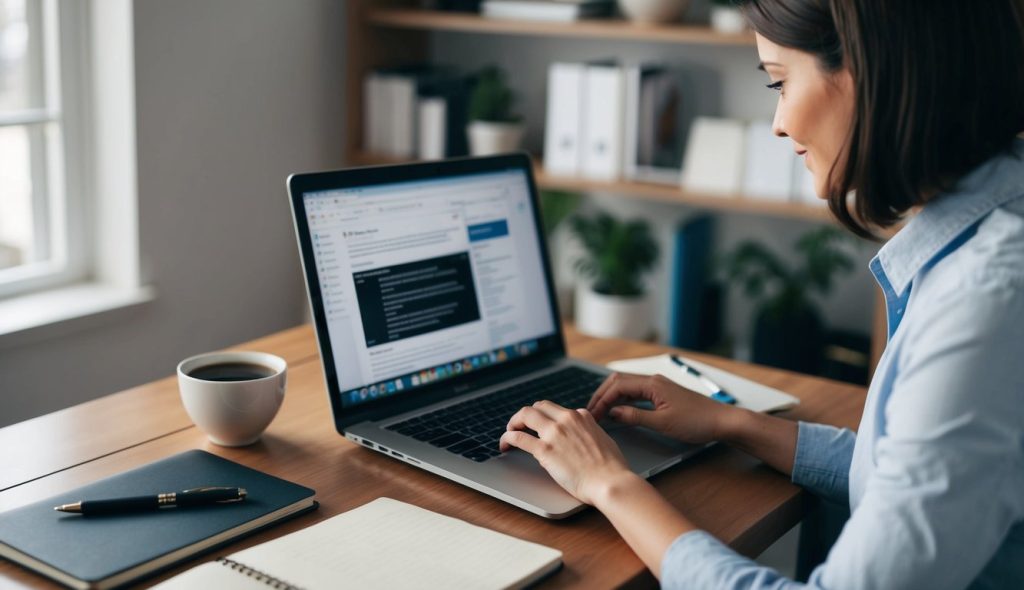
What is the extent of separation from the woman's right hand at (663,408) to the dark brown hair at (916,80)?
334 millimetres

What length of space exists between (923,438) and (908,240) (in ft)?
0.74

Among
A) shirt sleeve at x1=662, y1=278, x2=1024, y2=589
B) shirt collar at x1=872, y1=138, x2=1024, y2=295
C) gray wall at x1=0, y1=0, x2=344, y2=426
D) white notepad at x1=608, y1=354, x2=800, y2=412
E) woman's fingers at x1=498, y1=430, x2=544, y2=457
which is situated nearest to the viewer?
shirt sleeve at x1=662, y1=278, x2=1024, y2=589

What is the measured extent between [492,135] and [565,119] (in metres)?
0.21

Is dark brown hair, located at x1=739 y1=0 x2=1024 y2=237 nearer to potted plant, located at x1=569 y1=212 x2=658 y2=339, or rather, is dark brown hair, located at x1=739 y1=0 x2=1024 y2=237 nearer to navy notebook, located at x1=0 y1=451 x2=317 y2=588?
navy notebook, located at x1=0 y1=451 x2=317 y2=588

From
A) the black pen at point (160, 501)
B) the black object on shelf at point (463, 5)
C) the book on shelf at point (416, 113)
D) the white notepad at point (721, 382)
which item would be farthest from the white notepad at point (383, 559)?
the black object on shelf at point (463, 5)

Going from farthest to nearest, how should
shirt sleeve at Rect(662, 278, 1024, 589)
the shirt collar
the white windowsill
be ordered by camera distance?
the white windowsill
the shirt collar
shirt sleeve at Rect(662, 278, 1024, 589)

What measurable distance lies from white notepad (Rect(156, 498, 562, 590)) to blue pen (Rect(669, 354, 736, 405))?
1.48ft

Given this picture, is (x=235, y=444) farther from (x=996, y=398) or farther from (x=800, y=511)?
(x=996, y=398)

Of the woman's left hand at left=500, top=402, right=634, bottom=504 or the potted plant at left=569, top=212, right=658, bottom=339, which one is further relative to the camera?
the potted plant at left=569, top=212, right=658, bottom=339

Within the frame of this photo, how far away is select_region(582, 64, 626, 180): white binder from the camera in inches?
103

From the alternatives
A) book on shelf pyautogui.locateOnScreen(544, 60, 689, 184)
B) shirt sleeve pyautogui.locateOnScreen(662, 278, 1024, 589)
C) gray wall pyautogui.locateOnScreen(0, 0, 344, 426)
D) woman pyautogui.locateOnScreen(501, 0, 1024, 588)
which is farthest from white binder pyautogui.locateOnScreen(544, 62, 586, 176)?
shirt sleeve pyautogui.locateOnScreen(662, 278, 1024, 589)

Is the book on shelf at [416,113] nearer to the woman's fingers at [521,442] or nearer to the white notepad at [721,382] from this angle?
the white notepad at [721,382]

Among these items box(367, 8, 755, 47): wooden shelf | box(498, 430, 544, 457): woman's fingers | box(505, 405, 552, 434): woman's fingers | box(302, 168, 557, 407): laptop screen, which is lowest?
box(498, 430, 544, 457): woman's fingers

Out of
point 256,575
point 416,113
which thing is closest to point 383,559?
point 256,575
